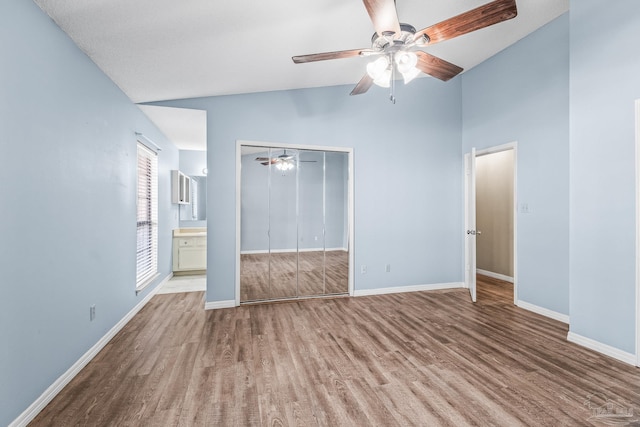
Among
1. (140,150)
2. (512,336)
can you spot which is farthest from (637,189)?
(140,150)

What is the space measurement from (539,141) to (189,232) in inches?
235

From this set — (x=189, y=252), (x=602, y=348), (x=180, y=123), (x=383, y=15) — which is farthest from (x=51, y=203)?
(x=602, y=348)

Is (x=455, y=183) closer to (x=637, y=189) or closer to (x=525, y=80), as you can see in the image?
(x=525, y=80)

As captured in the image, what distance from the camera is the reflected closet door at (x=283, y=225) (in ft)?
13.9

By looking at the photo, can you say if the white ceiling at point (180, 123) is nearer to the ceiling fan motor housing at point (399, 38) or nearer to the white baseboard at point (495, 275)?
the ceiling fan motor housing at point (399, 38)

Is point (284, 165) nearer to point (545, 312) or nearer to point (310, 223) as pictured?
point (310, 223)

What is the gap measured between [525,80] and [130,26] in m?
4.43

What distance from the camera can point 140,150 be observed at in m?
3.96

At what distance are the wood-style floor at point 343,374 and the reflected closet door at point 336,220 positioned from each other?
88cm

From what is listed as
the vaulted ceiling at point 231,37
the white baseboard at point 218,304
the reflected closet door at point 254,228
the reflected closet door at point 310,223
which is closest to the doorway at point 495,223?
the vaulted ceiling at point 231,37

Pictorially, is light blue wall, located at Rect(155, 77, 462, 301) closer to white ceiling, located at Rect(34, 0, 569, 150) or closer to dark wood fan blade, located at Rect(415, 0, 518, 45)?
white ceiling, located at Rect(34, 0, 569, 150)

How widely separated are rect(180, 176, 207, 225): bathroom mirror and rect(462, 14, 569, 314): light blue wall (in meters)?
5.56

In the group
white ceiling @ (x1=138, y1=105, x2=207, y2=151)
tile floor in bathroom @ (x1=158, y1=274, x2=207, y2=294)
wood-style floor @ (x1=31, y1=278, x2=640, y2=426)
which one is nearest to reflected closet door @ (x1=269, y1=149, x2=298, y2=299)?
wood-style floor @ (x1=31, y1=278, x2=640, y2=426)

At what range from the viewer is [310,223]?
440 cm
